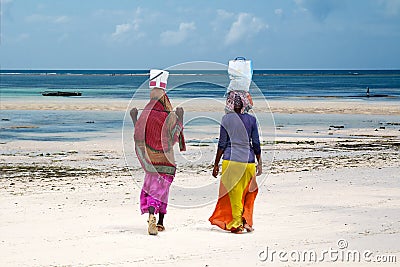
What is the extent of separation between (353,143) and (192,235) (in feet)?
40.4

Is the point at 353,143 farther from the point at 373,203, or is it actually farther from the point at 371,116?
the point at 371,116

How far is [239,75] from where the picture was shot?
27.3ft

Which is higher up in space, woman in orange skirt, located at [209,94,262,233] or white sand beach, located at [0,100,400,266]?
woman in orange skirt, located at [209,94,262,233]

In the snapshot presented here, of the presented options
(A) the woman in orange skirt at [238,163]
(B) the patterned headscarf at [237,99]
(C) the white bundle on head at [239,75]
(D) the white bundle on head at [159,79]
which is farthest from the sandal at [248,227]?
(D) the white bundle on head at [159,79]

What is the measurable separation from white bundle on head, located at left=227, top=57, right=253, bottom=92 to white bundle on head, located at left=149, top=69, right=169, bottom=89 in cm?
76

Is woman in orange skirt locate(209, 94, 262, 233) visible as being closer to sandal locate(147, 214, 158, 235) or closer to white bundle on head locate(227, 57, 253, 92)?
white bundle on head locate(227, 57, 253, 92)

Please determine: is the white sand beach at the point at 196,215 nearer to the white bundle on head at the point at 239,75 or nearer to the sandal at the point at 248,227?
the sandal at the point at 248,227

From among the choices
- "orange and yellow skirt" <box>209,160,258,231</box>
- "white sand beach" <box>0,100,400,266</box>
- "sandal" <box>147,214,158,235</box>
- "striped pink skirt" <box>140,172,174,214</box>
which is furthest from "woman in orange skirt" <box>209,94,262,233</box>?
"sandal" <box>147,214,158,235</box>

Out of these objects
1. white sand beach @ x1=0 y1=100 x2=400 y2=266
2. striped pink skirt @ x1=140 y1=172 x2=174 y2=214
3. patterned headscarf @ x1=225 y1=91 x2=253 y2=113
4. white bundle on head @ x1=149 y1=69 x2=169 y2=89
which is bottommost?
→ white sand beach @ x1=0 y1=100 x2=400 y2=266

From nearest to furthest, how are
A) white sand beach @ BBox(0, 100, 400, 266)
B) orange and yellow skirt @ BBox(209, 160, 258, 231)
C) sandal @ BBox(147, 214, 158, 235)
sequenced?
1. white sand beach @ BBox(0, 100, 400, 266)
2. sandal @ BBox(147, 214, 158, 235)
3. orange and yellow skirt @ BBox(209, 160, 258, 231)

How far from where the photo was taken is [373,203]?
1003 centimetres

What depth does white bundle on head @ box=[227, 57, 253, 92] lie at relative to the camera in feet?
27.2

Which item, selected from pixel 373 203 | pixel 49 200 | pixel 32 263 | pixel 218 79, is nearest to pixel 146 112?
pixel 218 79

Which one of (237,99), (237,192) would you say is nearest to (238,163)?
(237,192)
